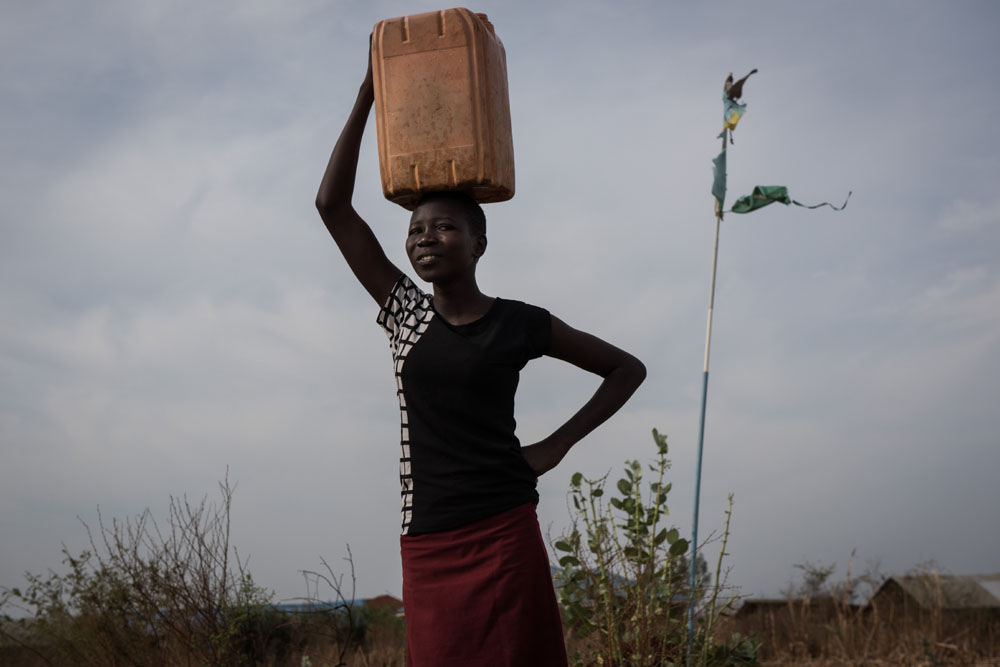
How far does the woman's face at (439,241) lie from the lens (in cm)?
267

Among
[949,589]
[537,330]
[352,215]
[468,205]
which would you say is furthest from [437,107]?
[949,589]

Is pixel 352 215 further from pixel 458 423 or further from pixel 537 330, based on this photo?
pixel 458 423

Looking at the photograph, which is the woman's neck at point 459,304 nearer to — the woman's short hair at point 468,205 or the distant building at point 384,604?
the woman's short hair at point 468,205

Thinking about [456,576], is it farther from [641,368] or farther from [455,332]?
[641,368]

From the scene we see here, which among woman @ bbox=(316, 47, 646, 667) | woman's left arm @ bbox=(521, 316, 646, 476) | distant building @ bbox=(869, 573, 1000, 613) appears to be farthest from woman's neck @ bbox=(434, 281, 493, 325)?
distant building @ bbox=(869, 573, 1000, 613)

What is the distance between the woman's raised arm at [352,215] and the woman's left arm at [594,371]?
1.89 feet

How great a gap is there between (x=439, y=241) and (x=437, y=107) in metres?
0.40

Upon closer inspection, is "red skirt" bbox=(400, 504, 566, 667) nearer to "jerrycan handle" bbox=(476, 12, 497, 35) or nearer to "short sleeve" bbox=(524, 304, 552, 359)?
"short sleeve" bbox=(524, 304, 552, 359)

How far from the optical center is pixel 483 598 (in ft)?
8.02

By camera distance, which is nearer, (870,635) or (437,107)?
(437,107)

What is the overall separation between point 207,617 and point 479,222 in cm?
379

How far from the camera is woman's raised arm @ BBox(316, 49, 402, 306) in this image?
2.89 meters

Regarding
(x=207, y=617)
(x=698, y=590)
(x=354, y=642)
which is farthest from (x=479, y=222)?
(x=354, y=642)

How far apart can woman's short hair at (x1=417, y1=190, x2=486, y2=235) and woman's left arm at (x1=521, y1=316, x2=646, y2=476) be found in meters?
0.39
